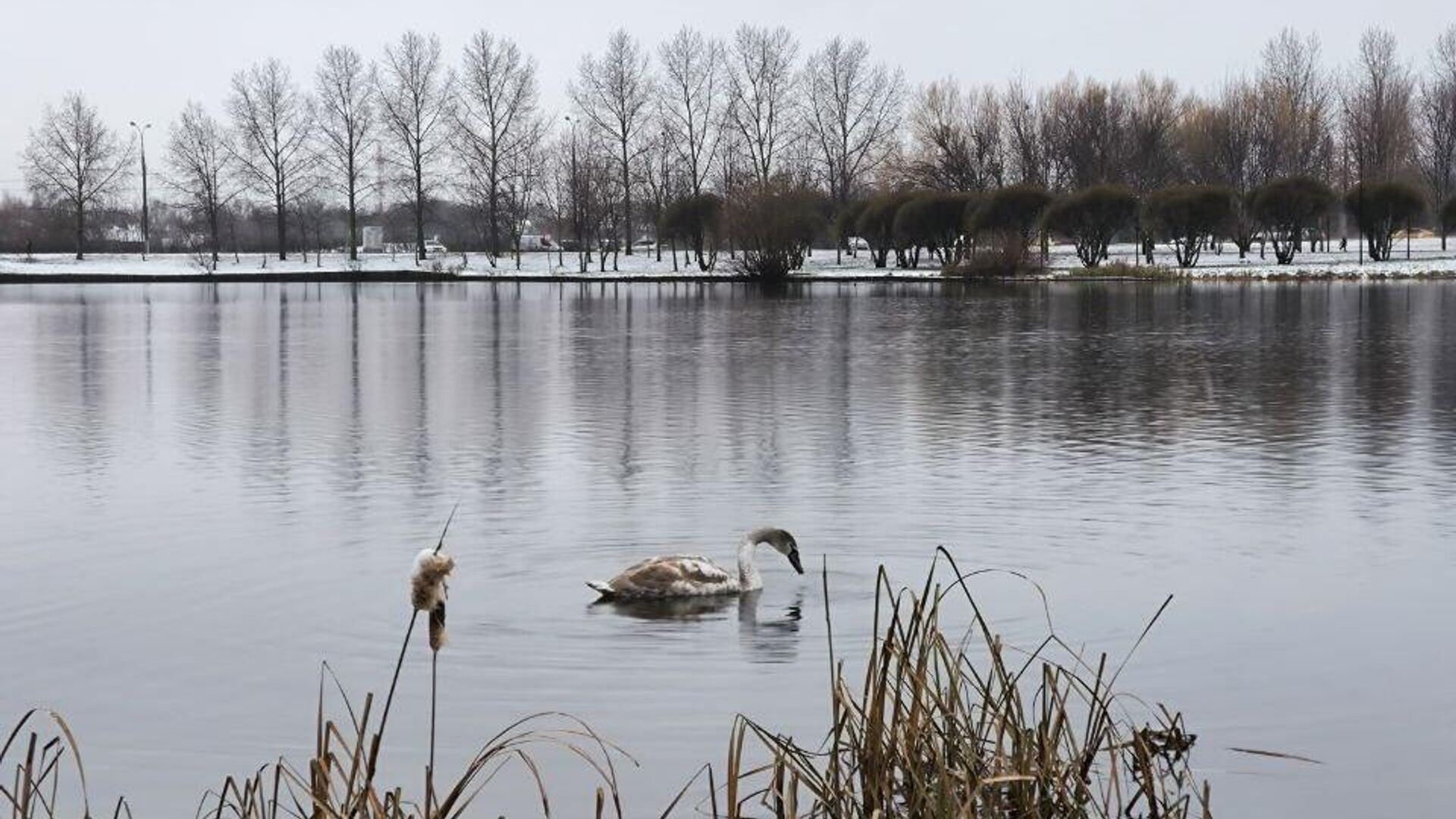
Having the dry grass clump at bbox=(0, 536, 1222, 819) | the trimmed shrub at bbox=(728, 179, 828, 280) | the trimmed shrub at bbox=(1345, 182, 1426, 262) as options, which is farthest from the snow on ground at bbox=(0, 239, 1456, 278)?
the dry grass clump at bbox=(0, 536, 1222, 819)

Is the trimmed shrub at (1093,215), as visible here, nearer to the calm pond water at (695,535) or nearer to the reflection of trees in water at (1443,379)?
the reflection of trees in water at (1443,379)

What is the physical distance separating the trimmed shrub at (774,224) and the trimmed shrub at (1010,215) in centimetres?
673

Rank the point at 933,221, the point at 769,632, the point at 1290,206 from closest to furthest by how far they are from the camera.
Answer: the point at 769,632, the point at 1290,206, the point at 933,221

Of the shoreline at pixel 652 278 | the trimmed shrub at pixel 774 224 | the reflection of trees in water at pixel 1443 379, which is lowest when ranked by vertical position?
the reflection of trees in water at pixel 1443 379

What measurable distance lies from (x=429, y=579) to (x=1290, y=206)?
73502 millimetres

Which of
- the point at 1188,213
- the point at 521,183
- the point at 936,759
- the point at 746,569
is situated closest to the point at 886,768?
the point at 936,759

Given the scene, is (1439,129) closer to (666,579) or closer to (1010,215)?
(1010,215)

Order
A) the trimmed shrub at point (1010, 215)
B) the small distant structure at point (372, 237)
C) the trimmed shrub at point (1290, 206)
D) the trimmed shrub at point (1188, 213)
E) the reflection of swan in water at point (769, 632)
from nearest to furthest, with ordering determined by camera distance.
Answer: the reflection of swan in water at point (769, 632) → the trimmed shrub at point (1188, 213) → the trimmed shrub at point (1290, 206) → the trimmed shrub at point (1010, 215) → the small distant structure at point (372, 237)

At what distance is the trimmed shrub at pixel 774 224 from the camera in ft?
226

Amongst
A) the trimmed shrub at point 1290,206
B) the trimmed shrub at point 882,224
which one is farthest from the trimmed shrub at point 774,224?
the trimmed shrub at point 1290,206

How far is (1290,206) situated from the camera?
7225cm

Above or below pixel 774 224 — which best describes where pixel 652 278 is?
below

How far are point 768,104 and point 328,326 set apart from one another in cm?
6304

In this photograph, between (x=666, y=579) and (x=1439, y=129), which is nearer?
(x=666, y=579)
